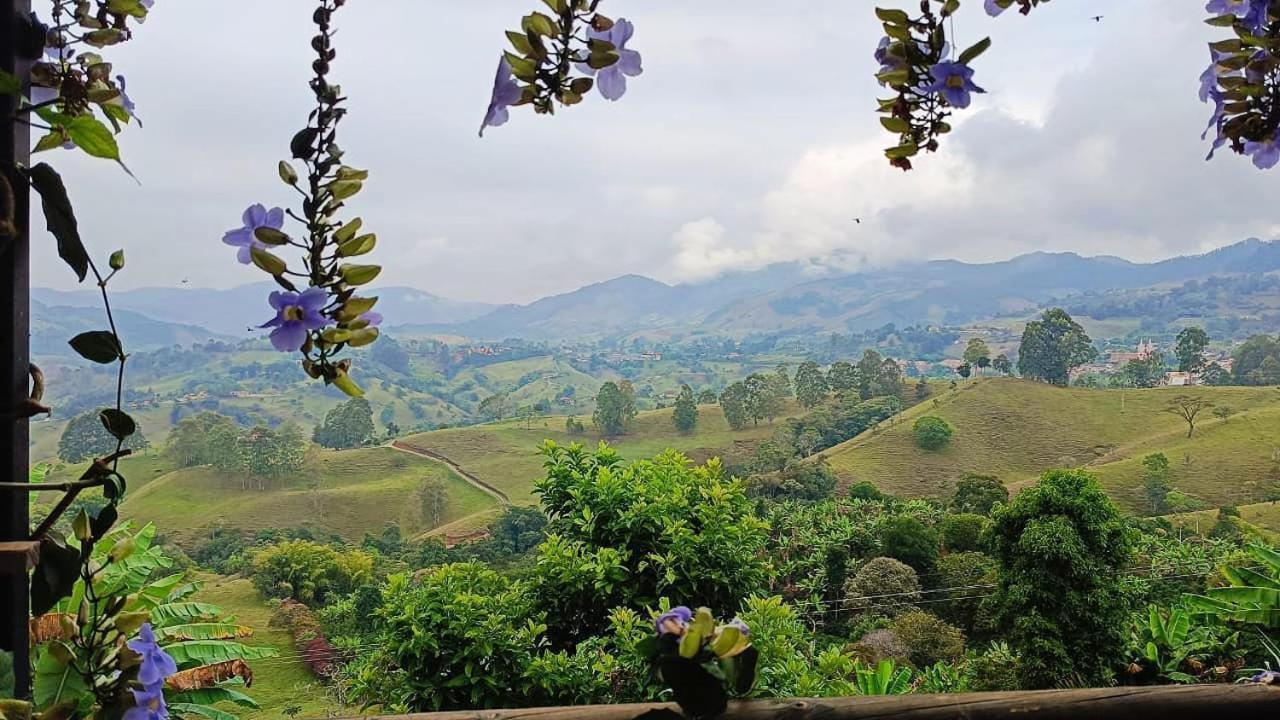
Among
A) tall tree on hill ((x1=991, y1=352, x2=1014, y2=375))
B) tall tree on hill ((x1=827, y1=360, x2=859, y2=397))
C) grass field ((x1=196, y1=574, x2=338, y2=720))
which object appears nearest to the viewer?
grass field ((x1=196, y1=574, x2=338, y2=720))

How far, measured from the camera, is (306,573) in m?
11.2

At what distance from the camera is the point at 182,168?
3.88 feet

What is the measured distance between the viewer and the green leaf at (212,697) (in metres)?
1.67

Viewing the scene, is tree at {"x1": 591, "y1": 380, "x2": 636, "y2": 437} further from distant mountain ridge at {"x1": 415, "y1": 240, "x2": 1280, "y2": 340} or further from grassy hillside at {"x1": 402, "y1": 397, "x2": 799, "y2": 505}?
distant mountain ridge at {"x1": 415, "y1": 240, "x2": 1280, "y2": 340}

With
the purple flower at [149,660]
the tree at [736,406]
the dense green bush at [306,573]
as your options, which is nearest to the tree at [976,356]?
the tree at [736,406]

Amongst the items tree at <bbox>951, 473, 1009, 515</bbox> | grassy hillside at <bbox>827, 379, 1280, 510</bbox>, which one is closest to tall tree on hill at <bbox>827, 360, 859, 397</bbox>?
grassy hillside at <bbox>827, 379, 1280, 510</bbox>

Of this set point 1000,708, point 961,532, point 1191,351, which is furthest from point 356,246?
point 1191,351

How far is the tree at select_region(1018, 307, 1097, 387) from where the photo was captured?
21.7 m

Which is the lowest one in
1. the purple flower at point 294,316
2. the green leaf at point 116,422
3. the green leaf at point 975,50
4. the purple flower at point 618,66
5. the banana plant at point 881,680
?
the banana plant at point 881,680

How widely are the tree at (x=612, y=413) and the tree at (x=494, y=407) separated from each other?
555cm

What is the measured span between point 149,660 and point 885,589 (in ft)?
32.2

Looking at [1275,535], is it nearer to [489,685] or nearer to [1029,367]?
[1029,367]

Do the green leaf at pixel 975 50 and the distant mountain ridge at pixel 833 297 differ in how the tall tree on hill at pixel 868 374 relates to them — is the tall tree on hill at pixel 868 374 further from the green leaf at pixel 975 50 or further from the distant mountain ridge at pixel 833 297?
the distant mountain ridge at pixel 833 297

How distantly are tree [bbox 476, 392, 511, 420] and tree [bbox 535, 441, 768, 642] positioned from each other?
895 inches
